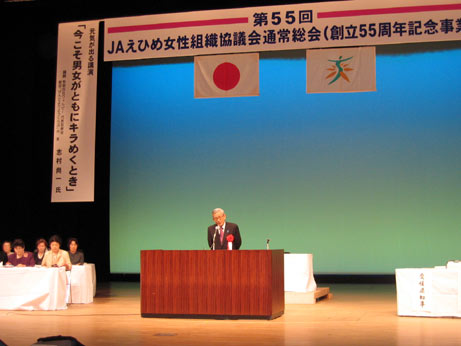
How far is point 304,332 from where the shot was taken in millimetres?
5852

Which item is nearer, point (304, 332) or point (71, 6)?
point (304, 332)

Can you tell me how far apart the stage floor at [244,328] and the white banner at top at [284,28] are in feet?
10.9

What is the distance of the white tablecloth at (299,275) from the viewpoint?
873 centimetres

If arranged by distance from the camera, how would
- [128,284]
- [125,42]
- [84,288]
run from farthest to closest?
[128,284] → [125,42] → [84,288]

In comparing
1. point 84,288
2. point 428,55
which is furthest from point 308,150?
point 84,288

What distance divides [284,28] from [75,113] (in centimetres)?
315

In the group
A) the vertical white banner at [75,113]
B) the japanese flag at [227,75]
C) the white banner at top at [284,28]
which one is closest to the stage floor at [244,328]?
the vertical white banner at [75,113]

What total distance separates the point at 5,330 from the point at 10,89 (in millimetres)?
6136

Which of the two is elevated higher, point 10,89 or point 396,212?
point 10,89

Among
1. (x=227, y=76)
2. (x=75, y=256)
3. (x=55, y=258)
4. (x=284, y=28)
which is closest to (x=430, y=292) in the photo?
(x=284, y=28)

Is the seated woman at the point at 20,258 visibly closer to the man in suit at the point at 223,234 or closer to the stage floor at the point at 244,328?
the stage floor at the point at 244,328

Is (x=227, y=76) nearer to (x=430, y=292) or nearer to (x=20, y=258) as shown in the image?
(x=20, y=258)

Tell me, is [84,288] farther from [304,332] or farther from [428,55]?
[428,55]

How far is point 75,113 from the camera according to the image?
9906 millimetres
